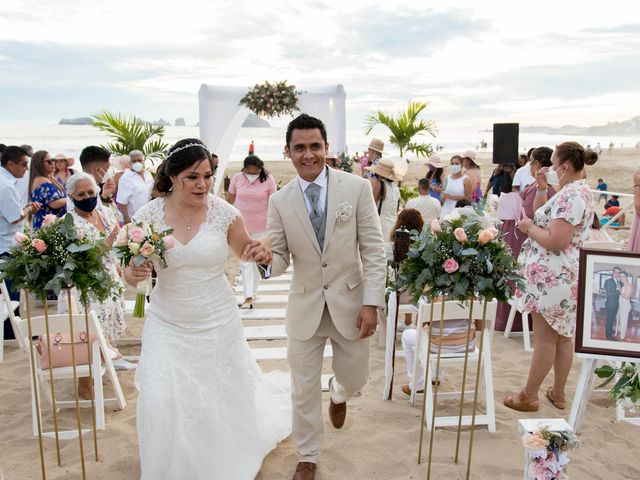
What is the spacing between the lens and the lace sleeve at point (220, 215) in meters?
3.78

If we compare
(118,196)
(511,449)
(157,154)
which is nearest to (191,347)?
(511,449)

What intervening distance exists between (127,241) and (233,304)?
0.96 metres

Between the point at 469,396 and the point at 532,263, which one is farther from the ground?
the point at 532,263

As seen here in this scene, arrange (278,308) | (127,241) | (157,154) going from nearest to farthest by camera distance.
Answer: (127,241) < (278,308) < (157,154)

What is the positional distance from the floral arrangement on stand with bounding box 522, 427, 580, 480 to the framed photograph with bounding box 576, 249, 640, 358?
4.18 feet

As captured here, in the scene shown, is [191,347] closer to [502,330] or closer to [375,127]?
[502,330]

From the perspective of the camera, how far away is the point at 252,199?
25.6 feet

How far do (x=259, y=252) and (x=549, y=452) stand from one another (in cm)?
193

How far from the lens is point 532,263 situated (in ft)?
14.8

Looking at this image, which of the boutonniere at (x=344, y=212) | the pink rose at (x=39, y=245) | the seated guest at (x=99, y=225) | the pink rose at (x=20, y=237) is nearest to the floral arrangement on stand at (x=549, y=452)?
the boutonniere at (x=344, y=212)

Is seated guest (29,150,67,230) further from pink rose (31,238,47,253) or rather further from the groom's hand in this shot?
the groom's hand

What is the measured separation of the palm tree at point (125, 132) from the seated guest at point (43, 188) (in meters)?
6.35

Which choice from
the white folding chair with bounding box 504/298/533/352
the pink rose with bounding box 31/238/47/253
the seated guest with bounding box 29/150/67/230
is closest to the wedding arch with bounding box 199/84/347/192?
the seated guest with bounding box 29/150/67/230

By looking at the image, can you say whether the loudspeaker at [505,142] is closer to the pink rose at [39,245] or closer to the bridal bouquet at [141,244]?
the bridal bouquet at [141,244]
